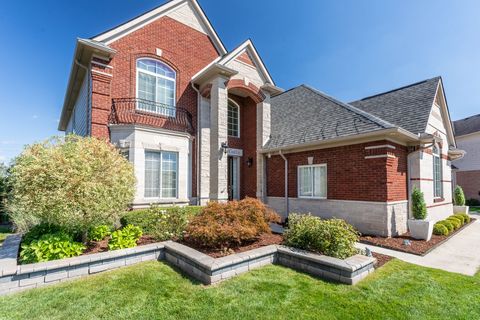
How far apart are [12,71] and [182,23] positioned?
8.24 meters

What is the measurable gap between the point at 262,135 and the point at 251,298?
9630mm

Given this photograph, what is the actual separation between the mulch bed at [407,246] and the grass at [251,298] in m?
1.89

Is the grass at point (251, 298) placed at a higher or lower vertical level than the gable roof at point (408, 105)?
lower

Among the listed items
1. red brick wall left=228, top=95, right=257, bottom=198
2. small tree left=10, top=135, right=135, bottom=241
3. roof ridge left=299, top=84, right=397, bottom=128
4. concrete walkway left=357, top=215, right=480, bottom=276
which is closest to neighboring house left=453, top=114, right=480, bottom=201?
roof ridge left=299, top=84, right=397, bottom=128

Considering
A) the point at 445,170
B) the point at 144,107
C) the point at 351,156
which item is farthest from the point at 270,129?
the point at 445,170

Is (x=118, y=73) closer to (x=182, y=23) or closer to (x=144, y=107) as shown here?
(x=144, y=107)

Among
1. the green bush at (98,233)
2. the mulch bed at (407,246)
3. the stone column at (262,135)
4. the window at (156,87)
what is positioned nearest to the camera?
the green bush at (98,233)

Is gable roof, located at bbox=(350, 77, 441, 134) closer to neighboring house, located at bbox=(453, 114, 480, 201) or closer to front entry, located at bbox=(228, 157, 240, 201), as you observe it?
front entry, located at bbox=(228, 157, 240, 201)

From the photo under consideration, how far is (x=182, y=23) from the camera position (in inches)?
476

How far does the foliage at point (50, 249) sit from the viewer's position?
191 inches

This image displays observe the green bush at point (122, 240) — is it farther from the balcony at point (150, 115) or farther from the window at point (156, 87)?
the window at point (156, 87)

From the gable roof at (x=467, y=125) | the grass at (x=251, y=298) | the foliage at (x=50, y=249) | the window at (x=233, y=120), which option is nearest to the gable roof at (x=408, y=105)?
the grass at (x=251, y=298)

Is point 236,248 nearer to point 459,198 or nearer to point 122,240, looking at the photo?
point 122,240

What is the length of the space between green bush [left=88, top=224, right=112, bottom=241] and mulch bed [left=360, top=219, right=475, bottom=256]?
805 centimetres
